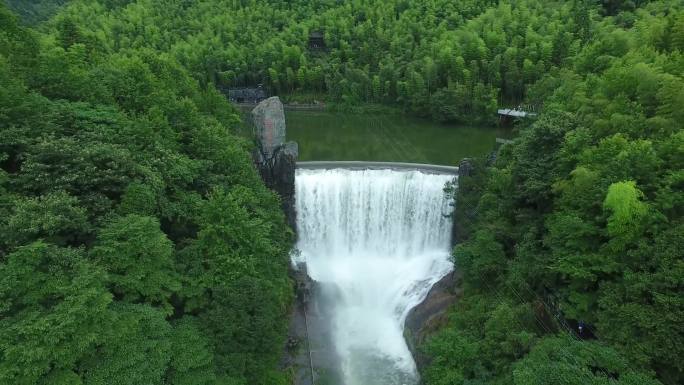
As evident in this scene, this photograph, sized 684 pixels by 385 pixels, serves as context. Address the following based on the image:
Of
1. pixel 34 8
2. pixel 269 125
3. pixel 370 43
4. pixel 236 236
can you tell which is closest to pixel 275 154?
pixel 269 125

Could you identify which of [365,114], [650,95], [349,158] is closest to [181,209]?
[650,95]

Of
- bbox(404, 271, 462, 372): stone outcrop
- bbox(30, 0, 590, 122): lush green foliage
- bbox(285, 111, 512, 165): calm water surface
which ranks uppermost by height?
bbox(30, 0, 590, 122): lush green foliage

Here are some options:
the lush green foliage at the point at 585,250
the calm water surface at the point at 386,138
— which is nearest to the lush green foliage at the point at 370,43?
the calm water surface at the point at 386,138

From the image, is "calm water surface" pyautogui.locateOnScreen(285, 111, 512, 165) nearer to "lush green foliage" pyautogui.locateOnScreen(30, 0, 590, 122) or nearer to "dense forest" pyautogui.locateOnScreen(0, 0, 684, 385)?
"lush green foliage" pyautogui.locateOnScreen(30, 0, 590, 122)

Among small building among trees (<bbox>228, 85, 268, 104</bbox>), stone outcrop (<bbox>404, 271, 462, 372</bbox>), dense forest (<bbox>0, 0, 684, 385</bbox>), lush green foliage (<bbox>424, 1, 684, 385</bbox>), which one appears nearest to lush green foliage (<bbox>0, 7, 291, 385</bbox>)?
dense forest (<bbox>0, 0, 684, 385</bbox>)

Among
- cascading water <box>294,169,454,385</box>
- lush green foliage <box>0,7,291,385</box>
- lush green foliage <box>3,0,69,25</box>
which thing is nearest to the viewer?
lush green foliage <box>0,7,291,385</box>

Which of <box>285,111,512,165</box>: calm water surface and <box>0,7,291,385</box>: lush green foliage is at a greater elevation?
<box>0,7,291,385</box>: lush green foliage

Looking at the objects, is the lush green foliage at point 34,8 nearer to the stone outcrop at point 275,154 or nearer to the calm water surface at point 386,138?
the calm water surface at point 386,138
